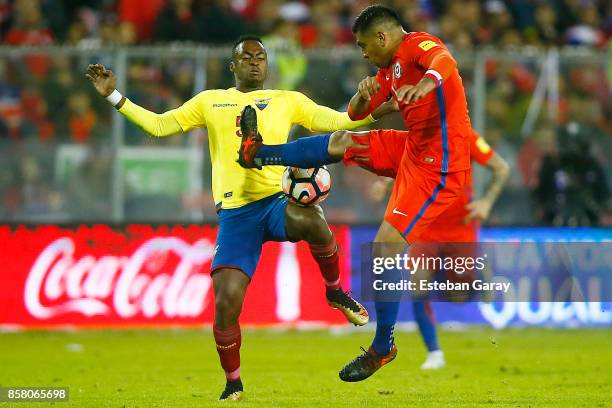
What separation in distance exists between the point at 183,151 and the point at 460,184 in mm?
6545

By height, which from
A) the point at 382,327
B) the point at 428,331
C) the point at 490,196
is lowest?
the point at 428,331

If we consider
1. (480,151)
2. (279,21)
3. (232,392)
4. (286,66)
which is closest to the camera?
(232,392)

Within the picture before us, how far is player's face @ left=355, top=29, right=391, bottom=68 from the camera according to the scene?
370 inches

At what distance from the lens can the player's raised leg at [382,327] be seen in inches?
369

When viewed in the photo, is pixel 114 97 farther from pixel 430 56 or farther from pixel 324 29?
pixel 324 29

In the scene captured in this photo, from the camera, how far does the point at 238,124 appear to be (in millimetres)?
9859

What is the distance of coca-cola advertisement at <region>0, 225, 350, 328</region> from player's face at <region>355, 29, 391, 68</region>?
680 centimetres

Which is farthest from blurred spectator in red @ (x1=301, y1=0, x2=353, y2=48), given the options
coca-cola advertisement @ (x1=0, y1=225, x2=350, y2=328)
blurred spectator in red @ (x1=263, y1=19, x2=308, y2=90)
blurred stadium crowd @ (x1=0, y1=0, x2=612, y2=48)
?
coca-cola advertisement @ (x1=0, y1=225, x2=350, y2=328)

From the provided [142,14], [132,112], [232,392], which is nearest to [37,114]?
[142,14]

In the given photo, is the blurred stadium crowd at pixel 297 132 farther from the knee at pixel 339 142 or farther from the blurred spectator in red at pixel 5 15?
the knee at pixel 339 142

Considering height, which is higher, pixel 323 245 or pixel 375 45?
pixel 375 45

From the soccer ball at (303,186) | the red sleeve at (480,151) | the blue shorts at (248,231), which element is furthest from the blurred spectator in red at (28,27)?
the soccer ball at (303,186)

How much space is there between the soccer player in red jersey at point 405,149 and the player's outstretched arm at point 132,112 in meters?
0.81

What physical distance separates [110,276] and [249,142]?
23.0 feet
